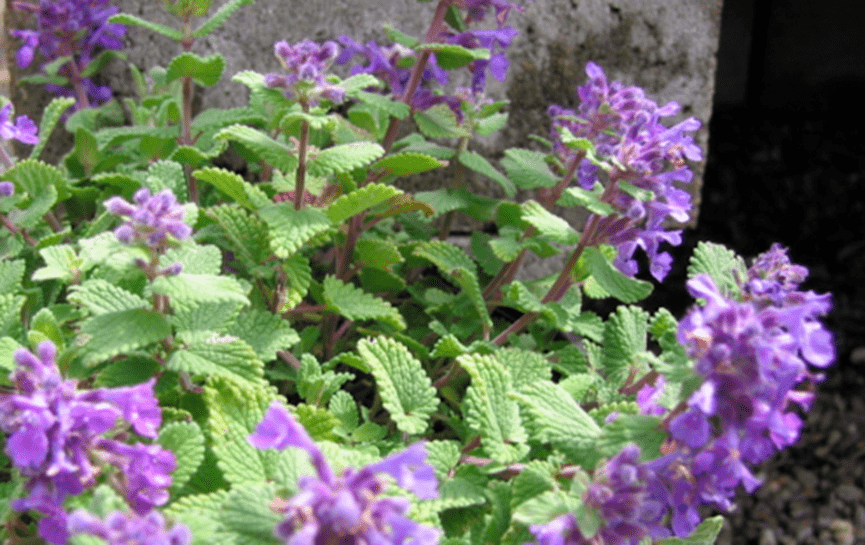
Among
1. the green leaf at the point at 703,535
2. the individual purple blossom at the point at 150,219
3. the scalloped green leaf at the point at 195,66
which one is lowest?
the green leaf at the point at 703,535

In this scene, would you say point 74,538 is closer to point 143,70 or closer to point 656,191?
point 656,191

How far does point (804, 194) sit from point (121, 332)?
3498 millimetres

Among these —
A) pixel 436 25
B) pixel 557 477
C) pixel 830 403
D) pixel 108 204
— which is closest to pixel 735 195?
pixel 830 403

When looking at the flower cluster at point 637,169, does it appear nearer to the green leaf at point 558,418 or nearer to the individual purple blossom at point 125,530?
the green leaf at point 558,418

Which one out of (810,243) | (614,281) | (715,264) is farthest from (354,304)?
(810,243)

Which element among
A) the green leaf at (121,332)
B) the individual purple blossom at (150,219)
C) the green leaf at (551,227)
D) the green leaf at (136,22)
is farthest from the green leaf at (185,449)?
the green leaf at (136,22)

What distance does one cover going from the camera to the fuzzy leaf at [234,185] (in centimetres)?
123

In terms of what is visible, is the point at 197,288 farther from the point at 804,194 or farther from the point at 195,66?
the point at 804,194

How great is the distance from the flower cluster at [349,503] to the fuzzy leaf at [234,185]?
60 cm

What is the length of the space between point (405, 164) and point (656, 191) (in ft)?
1.37

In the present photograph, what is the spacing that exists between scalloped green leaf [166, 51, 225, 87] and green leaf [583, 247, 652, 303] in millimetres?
751

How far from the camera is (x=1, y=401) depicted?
0.85 m

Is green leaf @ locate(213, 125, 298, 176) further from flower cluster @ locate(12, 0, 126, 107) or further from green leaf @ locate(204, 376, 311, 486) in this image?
flower cluster @ locate(12, 0, 126, 107)

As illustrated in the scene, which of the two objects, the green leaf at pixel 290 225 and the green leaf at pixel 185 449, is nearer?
the green leaf at pixel 185 449
